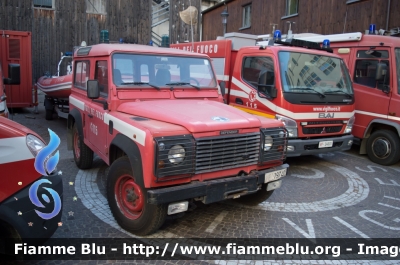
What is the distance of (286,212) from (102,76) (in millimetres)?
3300

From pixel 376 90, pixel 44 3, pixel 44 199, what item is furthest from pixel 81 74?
pixel 44 3

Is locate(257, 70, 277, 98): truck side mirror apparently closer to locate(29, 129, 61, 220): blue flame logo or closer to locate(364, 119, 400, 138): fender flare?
locate(364, 119, 400, 138): fender flare

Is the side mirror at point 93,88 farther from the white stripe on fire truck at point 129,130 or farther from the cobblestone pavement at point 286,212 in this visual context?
the cobblestone pavement at point 286,212

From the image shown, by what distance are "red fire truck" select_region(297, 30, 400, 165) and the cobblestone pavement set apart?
0.88 meters

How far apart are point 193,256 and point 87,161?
3.40m

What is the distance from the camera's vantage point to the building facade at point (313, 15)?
1178 centimetres

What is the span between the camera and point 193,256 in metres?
3.61

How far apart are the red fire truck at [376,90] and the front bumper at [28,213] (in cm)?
684

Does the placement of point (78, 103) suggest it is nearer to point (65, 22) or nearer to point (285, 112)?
point (285, 112)

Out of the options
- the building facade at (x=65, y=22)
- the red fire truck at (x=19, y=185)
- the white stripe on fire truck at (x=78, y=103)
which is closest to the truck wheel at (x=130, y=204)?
the red fire truck at (x=19, y=185)

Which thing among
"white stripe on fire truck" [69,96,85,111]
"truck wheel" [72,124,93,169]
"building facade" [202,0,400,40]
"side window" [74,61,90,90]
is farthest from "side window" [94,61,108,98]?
"building facade" [202,0,400,40]

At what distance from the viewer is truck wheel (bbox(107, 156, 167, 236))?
3.64 meters

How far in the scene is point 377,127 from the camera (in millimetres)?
7828

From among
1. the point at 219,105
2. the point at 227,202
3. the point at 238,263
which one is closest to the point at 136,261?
the point at 238,263
